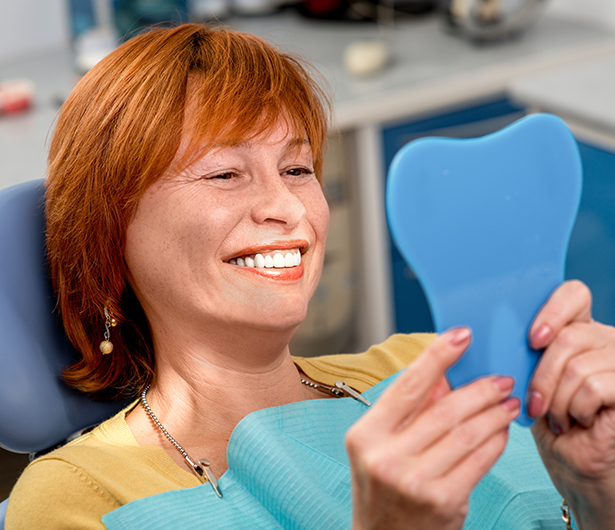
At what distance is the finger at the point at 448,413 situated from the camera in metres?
0.67

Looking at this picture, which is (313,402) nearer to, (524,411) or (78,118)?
(524,411)

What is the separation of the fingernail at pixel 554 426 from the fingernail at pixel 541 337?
4.0 inches

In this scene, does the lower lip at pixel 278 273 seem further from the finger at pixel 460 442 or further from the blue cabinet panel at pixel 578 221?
the blue cabinet panel at pixel 578 221

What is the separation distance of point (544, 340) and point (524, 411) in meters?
0.08

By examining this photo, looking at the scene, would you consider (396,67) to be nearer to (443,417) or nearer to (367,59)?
(367,59)

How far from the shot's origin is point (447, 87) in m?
2.20

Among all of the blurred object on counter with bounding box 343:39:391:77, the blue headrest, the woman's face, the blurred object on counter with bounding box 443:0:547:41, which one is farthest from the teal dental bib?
the blurred object on counter with bounding box 443:0:547:41

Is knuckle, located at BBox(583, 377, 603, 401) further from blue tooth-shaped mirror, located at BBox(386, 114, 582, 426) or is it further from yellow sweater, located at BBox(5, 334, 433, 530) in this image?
yellow sweater, located at BBox(5, 334, 433, 530)

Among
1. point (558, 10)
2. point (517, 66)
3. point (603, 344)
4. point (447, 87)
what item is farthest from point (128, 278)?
point (558, 10)

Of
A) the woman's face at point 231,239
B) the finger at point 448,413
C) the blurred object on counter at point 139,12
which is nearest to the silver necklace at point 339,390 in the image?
the woman's face at point 231,239

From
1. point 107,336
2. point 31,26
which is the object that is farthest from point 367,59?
point 107,336

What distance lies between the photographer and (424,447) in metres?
0.67

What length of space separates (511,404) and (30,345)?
2.27 feet

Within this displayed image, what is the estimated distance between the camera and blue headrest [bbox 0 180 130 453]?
107 cm
